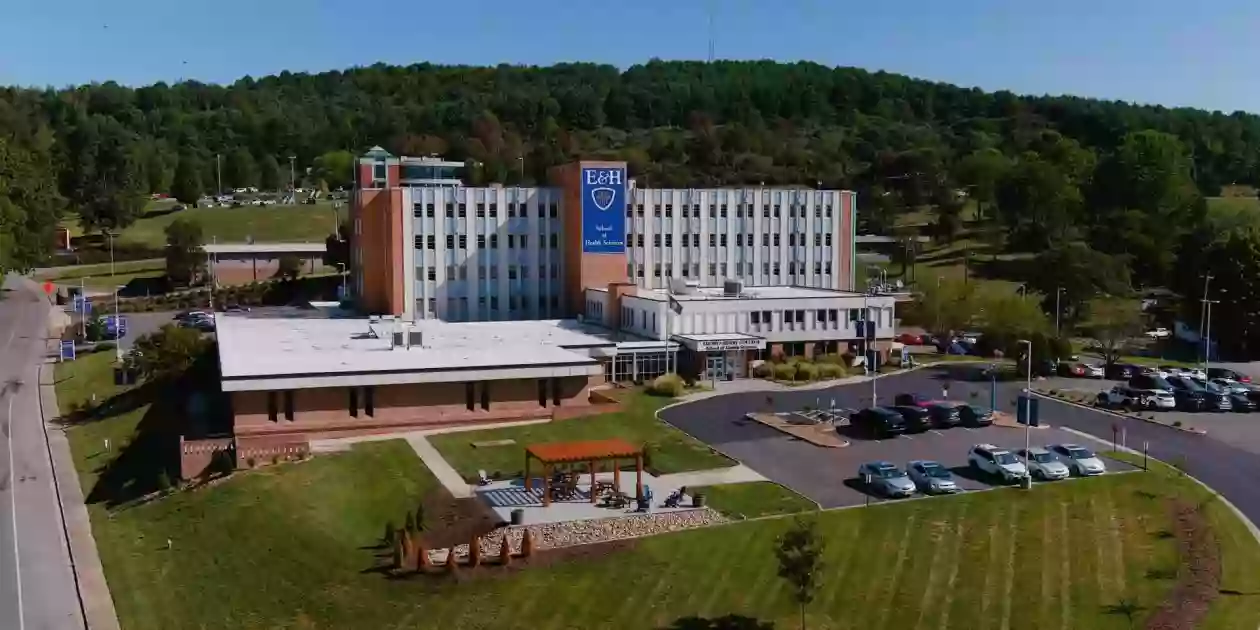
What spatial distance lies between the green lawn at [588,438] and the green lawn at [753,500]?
2795 millimetres

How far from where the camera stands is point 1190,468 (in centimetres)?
3931

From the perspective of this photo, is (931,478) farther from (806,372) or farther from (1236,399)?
(1236,399)

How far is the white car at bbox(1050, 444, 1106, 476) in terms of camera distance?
38125mm

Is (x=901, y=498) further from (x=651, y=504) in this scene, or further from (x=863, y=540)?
(x=651, y=504)

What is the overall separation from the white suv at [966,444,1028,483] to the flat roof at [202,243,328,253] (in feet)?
248

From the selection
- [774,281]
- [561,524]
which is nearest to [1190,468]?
[561,524]

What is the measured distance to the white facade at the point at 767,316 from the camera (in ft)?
196

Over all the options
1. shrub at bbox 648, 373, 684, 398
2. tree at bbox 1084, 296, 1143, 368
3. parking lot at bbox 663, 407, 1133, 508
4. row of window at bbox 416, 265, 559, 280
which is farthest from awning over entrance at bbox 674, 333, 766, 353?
tree at bbox 1084, 296, 1143, 368

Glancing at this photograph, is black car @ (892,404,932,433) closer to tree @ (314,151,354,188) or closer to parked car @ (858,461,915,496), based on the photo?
parked car @ (858,461,915,496)

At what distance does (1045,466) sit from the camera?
38.0m

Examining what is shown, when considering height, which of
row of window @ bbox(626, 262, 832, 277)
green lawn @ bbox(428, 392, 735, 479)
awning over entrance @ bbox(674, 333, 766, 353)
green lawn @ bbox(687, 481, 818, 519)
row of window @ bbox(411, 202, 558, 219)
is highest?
row of window @ bbox(411, 202, 558, 219)

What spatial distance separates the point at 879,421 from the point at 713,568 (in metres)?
16.5

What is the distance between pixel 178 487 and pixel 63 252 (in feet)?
274

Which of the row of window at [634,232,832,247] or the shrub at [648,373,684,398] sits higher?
the row of window at [634,232,832,247]
